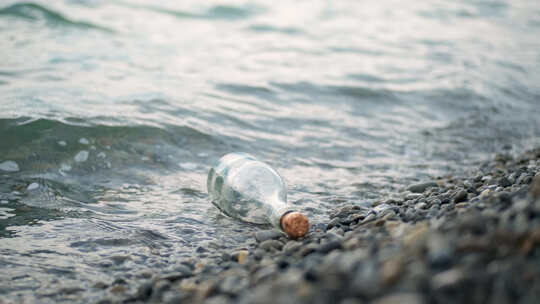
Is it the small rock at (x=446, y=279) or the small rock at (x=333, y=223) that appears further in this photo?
the small rock at (x=333, y=223)

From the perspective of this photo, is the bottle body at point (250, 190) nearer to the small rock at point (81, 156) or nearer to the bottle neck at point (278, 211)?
the bottle neck at point (278, 211)

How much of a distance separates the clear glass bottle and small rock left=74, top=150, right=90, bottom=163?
129 centimetres

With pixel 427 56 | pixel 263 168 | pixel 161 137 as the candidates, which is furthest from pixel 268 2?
pixel 263 168

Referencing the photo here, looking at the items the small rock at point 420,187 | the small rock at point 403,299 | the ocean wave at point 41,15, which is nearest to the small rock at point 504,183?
the small rock at point 420,187

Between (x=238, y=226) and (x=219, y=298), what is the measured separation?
4.40ft


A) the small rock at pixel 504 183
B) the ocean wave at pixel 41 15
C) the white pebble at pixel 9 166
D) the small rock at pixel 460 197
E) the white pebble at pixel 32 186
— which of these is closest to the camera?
the small rock at pixel 460 197

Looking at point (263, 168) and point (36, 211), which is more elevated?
point (263, 168)

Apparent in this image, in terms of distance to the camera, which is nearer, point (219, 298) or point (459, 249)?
point (459, 249)

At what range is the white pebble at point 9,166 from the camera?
3.46 metres

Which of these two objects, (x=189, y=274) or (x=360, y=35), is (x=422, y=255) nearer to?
(x=189, y=274)

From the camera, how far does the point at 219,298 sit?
1541 mm

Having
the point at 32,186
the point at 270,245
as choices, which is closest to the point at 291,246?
the point at 270,245

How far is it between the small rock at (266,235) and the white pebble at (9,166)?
1.89 m

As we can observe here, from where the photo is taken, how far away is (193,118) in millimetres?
4891
